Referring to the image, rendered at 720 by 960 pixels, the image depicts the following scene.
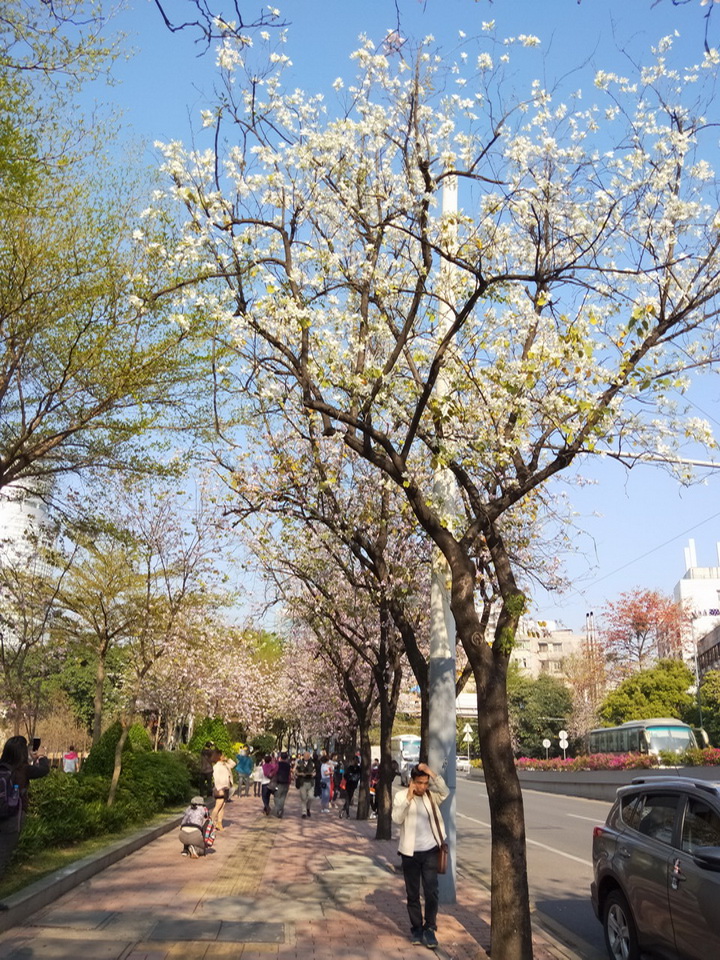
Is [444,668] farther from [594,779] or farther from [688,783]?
[594,779]

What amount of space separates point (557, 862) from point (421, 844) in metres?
7.82

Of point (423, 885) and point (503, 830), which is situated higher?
point (503, 830)

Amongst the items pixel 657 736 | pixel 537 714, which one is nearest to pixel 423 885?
pixel 657 736

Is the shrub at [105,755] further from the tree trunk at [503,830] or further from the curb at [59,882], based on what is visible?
the tree trunk at [503,830]

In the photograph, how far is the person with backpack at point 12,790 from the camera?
8531mm

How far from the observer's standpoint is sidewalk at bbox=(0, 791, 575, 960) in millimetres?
7750

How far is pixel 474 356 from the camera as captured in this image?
10516mm

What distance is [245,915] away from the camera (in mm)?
9398

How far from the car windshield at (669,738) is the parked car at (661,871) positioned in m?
32.1

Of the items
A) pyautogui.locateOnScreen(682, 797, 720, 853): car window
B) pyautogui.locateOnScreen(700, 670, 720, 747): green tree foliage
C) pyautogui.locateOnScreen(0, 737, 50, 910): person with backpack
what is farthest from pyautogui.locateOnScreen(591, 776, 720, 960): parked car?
pyautogui.locateOnScreen(700, 670, 720, 747): green tree foliage

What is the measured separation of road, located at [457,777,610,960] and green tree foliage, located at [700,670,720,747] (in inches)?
615

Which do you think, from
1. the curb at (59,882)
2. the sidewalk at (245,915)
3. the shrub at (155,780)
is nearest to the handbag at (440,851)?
the sidewalk at (245,915)

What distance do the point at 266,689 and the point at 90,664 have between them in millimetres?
10343

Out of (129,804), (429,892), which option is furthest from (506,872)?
(129,804)
